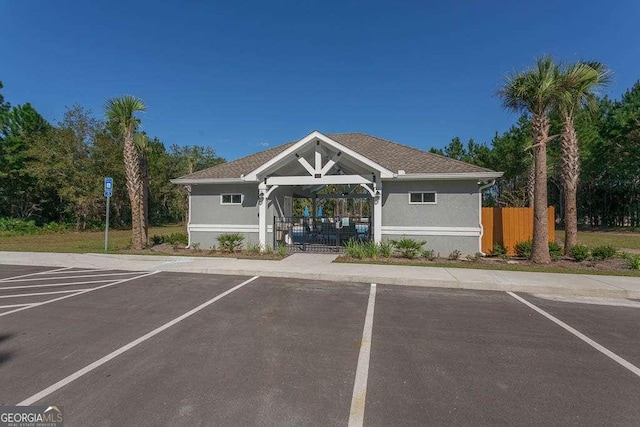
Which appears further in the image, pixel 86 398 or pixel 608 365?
pixel 608 365

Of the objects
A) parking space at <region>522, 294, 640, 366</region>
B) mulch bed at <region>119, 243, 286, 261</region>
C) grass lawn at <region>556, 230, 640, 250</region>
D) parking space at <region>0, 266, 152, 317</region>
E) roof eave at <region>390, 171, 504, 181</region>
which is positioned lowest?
parking space at <region>522, 294, 640, 366</region>

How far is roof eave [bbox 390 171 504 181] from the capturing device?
38.6 ft

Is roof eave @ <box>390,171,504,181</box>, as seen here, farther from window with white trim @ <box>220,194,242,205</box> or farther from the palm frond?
the palm frond

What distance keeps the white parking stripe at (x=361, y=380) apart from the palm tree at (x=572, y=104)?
10793mm

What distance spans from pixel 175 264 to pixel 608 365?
10.9 metres

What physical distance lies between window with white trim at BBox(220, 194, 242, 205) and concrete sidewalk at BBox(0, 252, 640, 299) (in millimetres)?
3494

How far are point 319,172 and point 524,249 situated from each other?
27.9ft

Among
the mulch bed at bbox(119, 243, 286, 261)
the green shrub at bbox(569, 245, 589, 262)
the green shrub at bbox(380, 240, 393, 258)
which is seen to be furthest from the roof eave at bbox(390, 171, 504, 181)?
the mulch bed at bbox(119, 243, 286, 261)

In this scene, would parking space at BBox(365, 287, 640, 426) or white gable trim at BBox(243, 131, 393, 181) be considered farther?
white gable trim at BBox(243, 131, 393, 181)

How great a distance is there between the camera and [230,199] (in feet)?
47.4

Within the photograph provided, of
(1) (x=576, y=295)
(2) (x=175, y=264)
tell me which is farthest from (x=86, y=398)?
A: (1) (x=576, y=295)

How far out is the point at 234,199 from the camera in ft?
47.2

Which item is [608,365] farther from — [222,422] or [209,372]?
[209,372]

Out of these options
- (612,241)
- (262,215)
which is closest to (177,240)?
(262,215)
